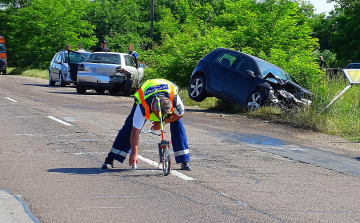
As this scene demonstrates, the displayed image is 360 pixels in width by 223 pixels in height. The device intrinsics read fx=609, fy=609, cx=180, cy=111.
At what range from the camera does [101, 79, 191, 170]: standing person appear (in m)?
7.06

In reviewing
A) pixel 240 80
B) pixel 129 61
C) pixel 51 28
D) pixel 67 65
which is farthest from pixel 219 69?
pixel 51 28

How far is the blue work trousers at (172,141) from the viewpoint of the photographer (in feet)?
25.0

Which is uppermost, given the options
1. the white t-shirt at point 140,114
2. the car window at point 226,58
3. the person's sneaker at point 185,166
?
the car window at point 226,58

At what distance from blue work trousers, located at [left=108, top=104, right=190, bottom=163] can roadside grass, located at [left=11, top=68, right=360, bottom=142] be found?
18.6 feet

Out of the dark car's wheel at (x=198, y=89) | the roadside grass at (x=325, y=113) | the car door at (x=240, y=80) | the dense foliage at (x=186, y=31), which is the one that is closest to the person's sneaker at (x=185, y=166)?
the roadside grass at (x=325, y=113)

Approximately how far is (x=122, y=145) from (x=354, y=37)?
145 ft

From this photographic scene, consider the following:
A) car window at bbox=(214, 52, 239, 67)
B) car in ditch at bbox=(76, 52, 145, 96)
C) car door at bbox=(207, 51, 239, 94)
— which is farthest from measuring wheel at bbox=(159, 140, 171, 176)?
car in ditch at bbox=(76, 52, 145, 96)

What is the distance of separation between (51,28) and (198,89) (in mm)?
36569

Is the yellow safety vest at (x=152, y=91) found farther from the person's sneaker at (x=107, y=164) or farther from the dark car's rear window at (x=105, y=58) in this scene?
the dark car's rear window at (x=105, y=58)

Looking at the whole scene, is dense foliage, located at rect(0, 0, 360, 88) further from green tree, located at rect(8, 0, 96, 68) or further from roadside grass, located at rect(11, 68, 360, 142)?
roadside grass, located at rect(11, 68, 360, 142)

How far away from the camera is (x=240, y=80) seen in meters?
16.2

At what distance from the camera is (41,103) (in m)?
18.0

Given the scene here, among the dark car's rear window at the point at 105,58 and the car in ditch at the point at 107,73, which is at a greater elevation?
the dark car's rear window at the point at 105,58

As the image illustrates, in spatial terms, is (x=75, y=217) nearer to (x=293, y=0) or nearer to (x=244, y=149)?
(x=244, y=149)
